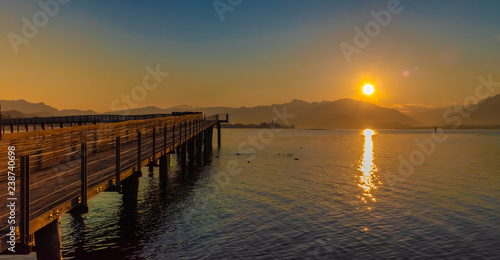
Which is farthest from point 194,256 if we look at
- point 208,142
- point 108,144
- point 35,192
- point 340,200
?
point 208,142

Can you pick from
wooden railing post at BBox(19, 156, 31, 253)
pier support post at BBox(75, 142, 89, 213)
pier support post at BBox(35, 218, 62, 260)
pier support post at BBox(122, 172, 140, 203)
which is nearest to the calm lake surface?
pier support post at BBox(122, 172, 140, 203)

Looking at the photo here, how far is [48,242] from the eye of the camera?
340 inches

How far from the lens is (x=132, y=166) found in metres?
13.4

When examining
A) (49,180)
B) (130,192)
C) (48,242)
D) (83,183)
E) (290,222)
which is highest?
(83,183)

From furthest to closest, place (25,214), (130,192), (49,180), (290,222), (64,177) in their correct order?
(130,192)
(290,222)
(64,177)
(49,180)
(25,214)

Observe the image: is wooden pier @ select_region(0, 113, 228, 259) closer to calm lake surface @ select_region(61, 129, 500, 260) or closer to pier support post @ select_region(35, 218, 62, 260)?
pier support post @ select_region(35, 218, 62, 260)

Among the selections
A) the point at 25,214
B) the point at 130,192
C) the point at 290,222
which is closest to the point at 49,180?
the point at 25,214

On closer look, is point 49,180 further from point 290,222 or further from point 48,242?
point 290,222

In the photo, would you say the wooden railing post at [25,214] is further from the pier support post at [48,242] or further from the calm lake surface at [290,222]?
the calm lake surface at [290,222]

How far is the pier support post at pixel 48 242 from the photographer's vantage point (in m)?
8.55

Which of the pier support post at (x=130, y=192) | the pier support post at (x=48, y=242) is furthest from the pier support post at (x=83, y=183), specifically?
the pier support post at (x=130, y=192)

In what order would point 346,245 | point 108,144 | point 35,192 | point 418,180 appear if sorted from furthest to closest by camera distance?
1. point 418,180
2. point 108,144
3. point 346,245
4. point 35,192

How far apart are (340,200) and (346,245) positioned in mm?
8208

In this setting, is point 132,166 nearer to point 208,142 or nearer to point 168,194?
point 168,194
